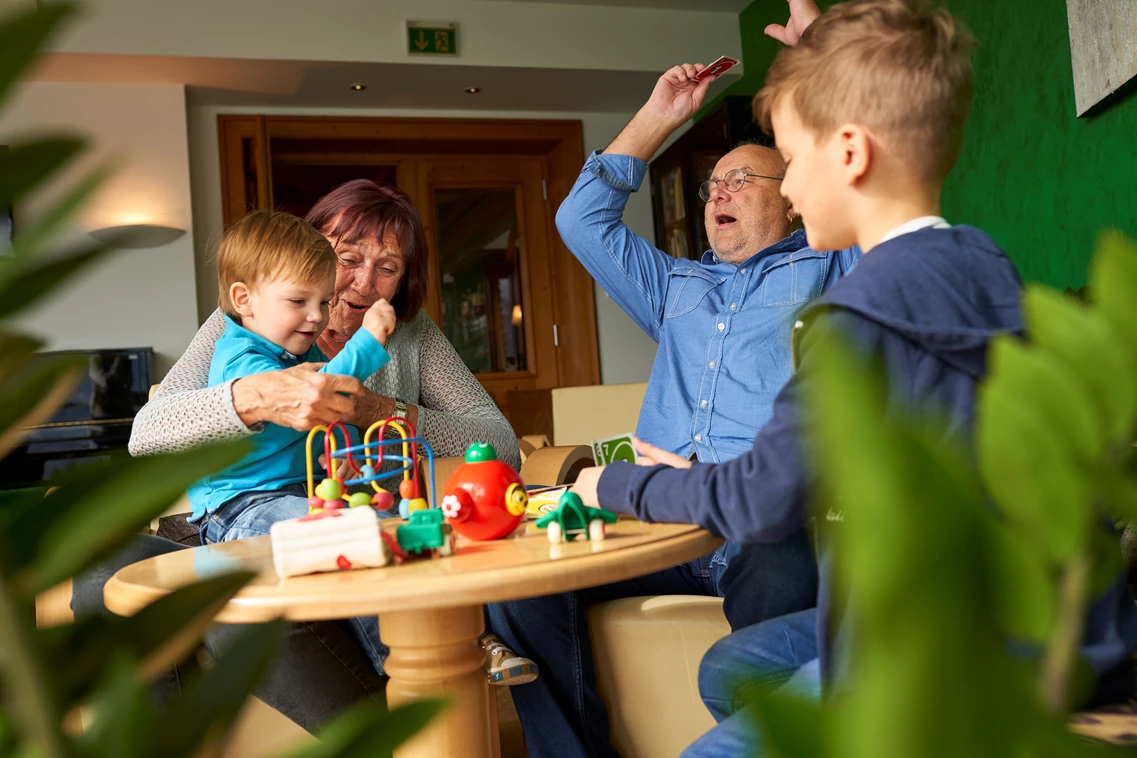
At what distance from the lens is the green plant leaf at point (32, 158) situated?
0.17 metres

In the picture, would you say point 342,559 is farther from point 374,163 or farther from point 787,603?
point 374,163

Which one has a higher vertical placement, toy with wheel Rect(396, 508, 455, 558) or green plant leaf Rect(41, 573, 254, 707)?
green plant leaf Rect(41, 573, 254, 707)

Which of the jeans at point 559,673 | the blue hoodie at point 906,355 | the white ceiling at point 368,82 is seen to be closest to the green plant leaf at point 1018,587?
the blue hoodie at point 906,355

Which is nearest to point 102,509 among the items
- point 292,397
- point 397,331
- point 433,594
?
point 433,594

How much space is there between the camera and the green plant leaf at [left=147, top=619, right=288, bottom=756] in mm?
150

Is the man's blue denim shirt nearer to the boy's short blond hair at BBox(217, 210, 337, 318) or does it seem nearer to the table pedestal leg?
the boy's short blond hair at BBox(217, 210, 337, 318)

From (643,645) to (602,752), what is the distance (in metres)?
0.21

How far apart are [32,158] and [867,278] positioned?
3.06 ft

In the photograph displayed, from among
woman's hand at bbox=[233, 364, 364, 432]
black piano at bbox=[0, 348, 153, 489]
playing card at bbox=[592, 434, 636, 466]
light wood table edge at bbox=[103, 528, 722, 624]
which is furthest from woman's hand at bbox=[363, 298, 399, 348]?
black piano at bbox=[0, 348, 153, 489]

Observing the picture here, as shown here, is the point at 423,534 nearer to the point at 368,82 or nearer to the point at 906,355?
the point at 906,355

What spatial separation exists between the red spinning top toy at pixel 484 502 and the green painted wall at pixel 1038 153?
9.44 ft

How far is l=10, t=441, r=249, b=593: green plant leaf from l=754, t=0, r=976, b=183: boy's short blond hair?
1.09 meters

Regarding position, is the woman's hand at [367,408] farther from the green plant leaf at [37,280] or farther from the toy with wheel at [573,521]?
the green plant leaf at [37,280]

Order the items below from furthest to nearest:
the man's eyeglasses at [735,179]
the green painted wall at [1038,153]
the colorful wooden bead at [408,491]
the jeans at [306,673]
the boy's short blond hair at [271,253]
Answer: the green painted wall at [1038,153]
the man's eyeglasses at [735,179]
the boy's short blond hair at [271,253]
the jeans at [306,673]
the colorful wooden bead at [408,491]
